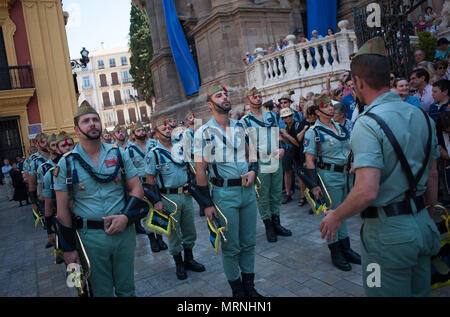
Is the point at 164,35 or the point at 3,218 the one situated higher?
the point at 164,35

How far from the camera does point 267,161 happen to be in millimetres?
5391

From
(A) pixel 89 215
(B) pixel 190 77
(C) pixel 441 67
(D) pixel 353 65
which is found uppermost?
(B) pixel 190 77

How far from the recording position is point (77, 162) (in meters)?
3.04

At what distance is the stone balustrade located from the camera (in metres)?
10.8

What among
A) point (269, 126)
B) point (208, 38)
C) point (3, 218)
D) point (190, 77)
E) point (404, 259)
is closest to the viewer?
point (404, 259)

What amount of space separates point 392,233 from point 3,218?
12.7 m

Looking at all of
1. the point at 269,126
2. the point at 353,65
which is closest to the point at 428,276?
the point at 353,65

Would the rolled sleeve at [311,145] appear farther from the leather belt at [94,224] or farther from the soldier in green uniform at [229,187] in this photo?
the leather belt at [94,224]

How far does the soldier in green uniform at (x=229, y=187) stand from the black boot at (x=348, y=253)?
1.30 meters

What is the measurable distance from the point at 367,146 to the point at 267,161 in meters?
3.38

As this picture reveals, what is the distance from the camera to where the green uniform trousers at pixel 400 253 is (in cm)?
203

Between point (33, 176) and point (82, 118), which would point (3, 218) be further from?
point (82, 118)

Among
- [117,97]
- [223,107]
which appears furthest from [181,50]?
[117,97]

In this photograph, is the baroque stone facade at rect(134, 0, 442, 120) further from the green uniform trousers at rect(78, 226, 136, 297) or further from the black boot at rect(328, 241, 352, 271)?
the green uniform trousers at rect(78, 226, 136, 297)
